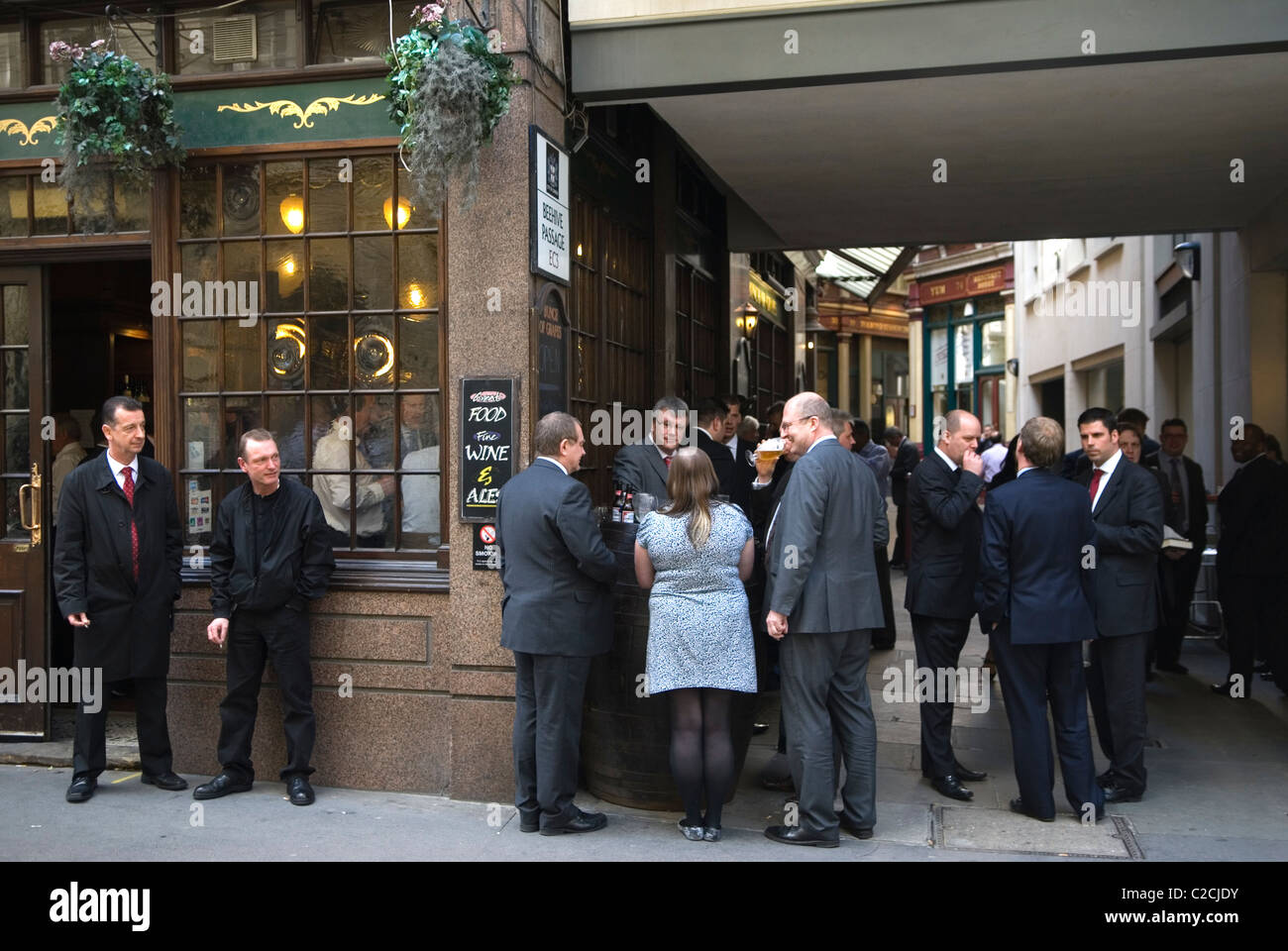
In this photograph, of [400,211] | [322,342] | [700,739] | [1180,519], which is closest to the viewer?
[700,739]

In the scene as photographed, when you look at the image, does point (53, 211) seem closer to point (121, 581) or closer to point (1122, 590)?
point (121, 581)

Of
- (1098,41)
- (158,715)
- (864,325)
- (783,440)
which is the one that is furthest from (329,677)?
(864,325)

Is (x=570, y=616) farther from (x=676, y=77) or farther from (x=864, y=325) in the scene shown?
(x=864, y=325)

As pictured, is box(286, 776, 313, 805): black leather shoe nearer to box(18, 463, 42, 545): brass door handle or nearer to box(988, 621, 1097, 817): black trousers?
box(18, 463, 42, 545): brass door handle

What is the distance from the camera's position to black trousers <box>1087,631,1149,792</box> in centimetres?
612

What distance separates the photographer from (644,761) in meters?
5.88

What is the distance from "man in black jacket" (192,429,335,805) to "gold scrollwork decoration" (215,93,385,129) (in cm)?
173

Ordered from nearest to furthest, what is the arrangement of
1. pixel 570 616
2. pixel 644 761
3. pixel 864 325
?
pixel 570 616, pixel 644 761, pixel 864 325

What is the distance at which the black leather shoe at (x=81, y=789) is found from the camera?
6.14 metres

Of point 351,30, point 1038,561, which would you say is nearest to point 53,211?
point 351,30

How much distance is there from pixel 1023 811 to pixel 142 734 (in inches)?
179

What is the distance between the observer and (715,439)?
23.5 ft

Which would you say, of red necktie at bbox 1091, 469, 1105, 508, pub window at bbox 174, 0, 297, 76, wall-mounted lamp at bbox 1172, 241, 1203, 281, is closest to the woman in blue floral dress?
red necktie at bbox 1091, 469, 1105, 508

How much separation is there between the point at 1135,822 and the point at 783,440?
2.54 m
